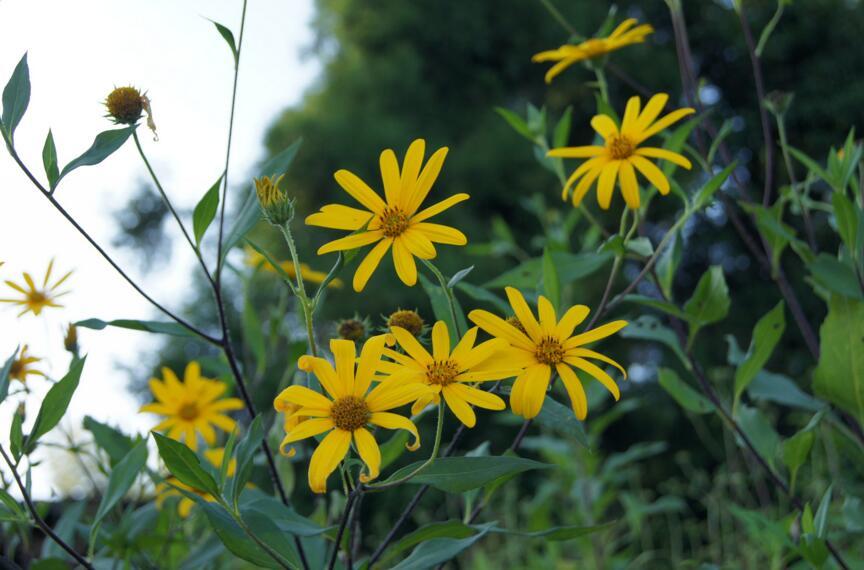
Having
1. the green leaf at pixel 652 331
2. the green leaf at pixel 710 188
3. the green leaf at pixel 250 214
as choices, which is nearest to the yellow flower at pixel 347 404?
the green leaf at pixel 250 214

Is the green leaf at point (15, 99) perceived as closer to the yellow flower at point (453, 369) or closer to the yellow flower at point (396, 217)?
the yellow flower at point (396, 217)

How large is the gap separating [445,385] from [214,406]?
0.72 metres

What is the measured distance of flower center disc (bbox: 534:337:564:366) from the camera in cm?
63

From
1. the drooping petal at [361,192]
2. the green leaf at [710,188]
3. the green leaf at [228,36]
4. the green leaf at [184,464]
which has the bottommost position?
the green leaf at [184,464]

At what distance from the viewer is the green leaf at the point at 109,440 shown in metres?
1.04

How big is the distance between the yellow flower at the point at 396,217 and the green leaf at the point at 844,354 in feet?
1.97

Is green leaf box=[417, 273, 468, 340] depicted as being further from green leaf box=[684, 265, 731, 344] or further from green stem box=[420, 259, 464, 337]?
green leaf box=[684, 265, 731, 344]

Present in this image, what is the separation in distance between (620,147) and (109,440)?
72 cm

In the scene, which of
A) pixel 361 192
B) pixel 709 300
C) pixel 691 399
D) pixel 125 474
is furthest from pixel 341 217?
pixel 691 399

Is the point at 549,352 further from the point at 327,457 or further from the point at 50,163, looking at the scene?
the point at 50,163

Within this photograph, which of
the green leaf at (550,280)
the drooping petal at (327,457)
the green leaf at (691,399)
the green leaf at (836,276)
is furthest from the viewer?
the green leaf at (691,399)

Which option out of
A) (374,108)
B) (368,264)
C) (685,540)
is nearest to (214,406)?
(368,264)

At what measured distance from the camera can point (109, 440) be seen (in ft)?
3.47

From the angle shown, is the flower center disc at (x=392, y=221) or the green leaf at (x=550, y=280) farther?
the green leaf at (x=550, y=280)
